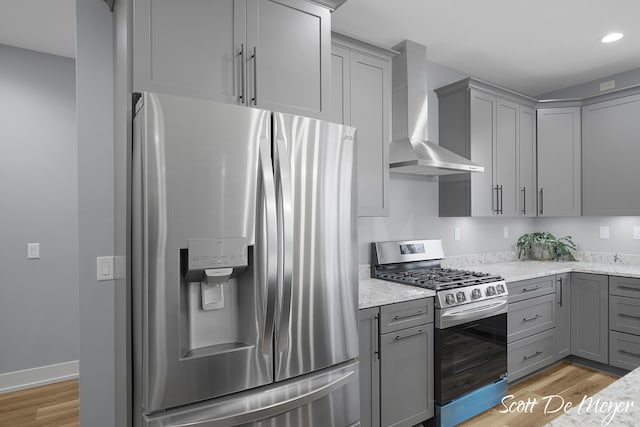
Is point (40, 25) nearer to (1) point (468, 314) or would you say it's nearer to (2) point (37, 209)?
(2) point (37, 209)

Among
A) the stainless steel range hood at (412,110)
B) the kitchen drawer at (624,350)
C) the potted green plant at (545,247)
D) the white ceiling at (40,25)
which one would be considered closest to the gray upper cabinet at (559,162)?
the potted green plant at (545,247)

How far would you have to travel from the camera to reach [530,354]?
3215 mm

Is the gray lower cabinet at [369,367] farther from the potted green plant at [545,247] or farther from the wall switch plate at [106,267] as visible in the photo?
the potted green plant at [545,247]

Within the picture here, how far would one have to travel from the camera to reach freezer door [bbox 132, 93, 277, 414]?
1343mm

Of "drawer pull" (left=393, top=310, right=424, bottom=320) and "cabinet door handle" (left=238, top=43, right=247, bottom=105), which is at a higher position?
"cabinet door handle" (left=238, top=43, right=247, bottom=105)

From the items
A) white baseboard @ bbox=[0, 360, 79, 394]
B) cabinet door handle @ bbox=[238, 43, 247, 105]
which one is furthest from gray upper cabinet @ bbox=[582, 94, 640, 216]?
white baseboard @ bbox=[0, 360, 79, 394]

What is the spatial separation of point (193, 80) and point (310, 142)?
552 millimetres

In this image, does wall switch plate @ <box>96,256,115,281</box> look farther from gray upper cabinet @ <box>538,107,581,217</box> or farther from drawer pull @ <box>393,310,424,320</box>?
gray upper cabinet @ <box>538,107,581,217</box>

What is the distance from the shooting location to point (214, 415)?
56.0 inches

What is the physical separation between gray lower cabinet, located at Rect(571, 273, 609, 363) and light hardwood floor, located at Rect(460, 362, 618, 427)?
0.19m

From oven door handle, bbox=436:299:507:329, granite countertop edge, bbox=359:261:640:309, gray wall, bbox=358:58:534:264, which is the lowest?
oven door handle, bbox=436:299:507:329

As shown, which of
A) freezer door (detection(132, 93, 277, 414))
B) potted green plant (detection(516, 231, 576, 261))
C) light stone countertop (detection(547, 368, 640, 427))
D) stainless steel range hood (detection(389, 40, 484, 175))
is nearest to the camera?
light stone countertop (detection(547, 368, 640, 427))

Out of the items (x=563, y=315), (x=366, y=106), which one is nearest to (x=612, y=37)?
(x=366, y=106)

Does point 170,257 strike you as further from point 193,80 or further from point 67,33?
point 67,33
